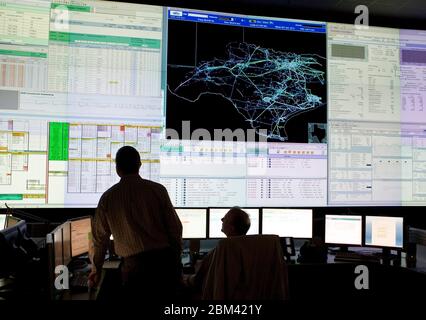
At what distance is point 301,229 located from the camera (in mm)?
3076

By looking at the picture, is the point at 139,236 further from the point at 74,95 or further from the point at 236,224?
the point at 74,95

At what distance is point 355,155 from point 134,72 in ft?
7.28

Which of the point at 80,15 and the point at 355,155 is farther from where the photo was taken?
the point at 355,155

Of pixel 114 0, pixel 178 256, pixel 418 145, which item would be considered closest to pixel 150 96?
pixel 114 0

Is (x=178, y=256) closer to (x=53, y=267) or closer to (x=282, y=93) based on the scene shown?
(x=53, y=267)

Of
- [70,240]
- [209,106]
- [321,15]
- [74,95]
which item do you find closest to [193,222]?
[70,240]

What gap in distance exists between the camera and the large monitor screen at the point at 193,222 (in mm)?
2902

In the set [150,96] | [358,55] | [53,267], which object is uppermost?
[358,55]

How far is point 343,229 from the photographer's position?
308cm

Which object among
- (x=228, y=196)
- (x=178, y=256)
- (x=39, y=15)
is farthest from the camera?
(x=228, y=196)

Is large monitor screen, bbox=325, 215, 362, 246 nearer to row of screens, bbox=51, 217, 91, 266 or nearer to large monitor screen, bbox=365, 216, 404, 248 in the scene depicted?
large monitor screen, bbox=365, 216, 404, 248

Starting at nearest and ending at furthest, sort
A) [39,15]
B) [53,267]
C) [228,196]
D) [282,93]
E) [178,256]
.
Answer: [53,267], [178,256], [39,15], [228,196], [282,93]

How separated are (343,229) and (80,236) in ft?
6.97

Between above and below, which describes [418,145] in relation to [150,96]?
below
